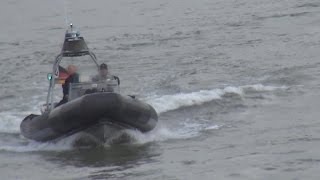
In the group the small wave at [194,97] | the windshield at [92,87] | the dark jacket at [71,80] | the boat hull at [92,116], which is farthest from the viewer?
the small wave at [194,97]

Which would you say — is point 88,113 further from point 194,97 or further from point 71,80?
point 194,97

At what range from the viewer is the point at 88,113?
14141mm

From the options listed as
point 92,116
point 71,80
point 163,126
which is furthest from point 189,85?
point 92,116

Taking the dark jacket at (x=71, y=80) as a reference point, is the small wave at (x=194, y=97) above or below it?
below

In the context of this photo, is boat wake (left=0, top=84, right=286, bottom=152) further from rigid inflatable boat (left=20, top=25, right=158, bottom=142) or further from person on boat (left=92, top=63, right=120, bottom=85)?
person on boat (left=92, top=63, right=120, bottom=85)

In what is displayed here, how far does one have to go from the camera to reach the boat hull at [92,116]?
1409cm

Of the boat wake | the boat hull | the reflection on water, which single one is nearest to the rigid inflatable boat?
the boat hull

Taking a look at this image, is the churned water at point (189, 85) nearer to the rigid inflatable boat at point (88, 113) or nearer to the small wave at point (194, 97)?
the small wave at point (194, 97)

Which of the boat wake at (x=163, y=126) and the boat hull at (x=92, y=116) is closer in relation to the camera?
the boat hull at (x=92, y=116)

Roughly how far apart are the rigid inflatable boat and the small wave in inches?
109

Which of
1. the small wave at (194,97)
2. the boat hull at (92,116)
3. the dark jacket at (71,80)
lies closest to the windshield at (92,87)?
the dark jacket at (71,80)

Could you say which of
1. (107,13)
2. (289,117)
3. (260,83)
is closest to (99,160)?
(289,117)

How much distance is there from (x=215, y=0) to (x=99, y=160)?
2168 cm

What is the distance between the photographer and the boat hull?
46.2 feet
